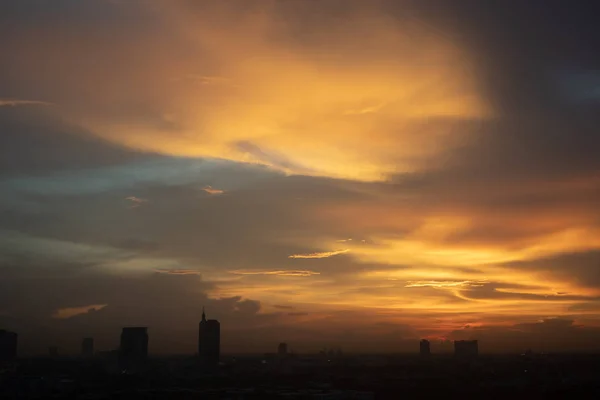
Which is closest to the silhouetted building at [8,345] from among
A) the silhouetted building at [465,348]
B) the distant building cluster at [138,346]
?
the distant building cluster at [138,346]

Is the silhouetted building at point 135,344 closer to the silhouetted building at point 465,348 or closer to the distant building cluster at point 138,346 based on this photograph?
the distant building cluster at point 138,346

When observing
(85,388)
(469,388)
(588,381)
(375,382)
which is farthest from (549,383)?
(85,388)

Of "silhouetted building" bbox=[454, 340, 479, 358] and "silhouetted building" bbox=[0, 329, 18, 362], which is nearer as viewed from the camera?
"silhouetted building" bbox=[0, 329, 18, 362]

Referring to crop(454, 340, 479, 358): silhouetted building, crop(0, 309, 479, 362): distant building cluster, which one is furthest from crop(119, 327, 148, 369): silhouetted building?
crop(454, 340, 479, 358): silhouetted building

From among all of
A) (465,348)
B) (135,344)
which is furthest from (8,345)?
(465,348)

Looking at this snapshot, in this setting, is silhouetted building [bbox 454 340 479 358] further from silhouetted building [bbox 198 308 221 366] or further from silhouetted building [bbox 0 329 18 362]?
silhouetted building [bbox 0 329 18 362]

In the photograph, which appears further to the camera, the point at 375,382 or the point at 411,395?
the point at 375,382

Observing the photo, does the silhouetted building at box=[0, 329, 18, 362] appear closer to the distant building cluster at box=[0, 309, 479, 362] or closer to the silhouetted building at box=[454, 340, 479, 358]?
the distant building cluster at box=[0, 309, 479, 362]

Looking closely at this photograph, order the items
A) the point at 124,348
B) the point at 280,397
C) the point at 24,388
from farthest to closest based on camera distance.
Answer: the point at 124,348, the point at 24,388, the point at 280,397

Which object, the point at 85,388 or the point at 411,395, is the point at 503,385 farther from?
the point at 85,388
